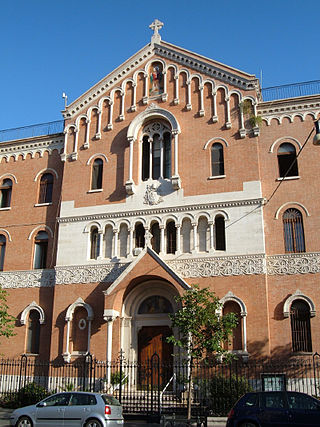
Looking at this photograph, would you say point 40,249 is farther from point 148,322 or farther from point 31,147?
point 148,322

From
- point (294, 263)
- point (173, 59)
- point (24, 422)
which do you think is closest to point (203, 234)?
point (294, 263)

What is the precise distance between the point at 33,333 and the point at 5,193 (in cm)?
924

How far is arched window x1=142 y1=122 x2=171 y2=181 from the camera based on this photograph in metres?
26.6

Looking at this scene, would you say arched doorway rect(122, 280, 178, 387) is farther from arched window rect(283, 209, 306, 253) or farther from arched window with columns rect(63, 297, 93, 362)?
arched window rect(283, 209, 306, 253)

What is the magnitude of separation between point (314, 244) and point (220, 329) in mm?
7193

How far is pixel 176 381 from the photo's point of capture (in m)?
21.7

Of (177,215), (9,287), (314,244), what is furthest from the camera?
(9,287)

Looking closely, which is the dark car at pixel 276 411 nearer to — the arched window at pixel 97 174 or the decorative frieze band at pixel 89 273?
the decorative frieze band at pixel 89 273

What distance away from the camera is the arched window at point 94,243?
26513 millimetres

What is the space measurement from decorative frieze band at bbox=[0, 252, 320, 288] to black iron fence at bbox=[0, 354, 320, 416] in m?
4.09

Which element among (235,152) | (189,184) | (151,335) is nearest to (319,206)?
(235,152)

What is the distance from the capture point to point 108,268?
83.5 feet

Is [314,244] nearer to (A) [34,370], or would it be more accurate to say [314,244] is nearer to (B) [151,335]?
(B) [151,335]

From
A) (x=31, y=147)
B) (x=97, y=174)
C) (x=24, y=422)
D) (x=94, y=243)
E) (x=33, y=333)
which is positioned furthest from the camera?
(x=31, y=147)
